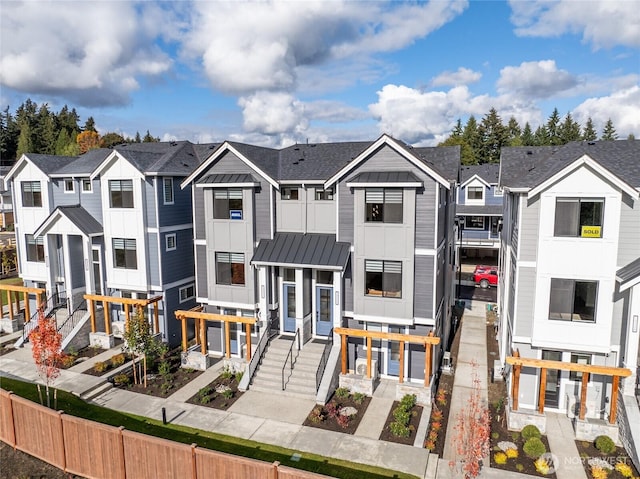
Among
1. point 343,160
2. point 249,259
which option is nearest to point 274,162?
point 343,160

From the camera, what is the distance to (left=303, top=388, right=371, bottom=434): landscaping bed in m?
15.8

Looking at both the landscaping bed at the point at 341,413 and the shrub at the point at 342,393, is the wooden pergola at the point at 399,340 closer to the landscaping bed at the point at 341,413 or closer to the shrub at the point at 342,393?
the shrub at the point at 342,393

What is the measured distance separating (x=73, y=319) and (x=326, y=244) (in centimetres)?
1540

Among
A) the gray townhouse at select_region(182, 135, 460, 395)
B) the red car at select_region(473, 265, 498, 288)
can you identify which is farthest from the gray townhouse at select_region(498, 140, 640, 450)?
the red car at select_region(473, 265, 498, 288)

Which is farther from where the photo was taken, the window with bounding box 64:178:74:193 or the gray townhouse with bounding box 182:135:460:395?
the window with bounding box 64:178:74:193

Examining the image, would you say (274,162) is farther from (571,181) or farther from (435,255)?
(571,181)

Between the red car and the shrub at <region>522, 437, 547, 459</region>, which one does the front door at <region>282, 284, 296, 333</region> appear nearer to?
the shrub at <region>522, 437, 547, 459</region>

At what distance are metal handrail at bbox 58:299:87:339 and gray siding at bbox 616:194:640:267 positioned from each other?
25909 millimetres

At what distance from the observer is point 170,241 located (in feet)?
78.7

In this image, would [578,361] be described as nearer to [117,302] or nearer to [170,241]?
[170,241]

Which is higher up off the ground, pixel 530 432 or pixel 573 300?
pixel 573 300

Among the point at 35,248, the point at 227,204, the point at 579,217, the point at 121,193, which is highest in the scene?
the point at 121,193

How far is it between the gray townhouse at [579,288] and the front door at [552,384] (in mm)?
34

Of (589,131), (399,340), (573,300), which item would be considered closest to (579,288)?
(573,300)
